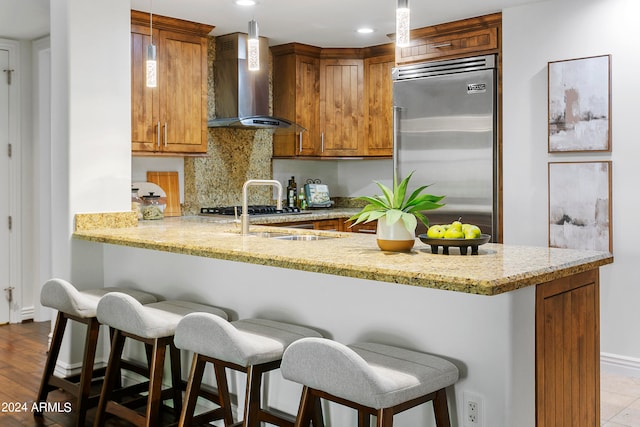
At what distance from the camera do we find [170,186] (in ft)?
16.7

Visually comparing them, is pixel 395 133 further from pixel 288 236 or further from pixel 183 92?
pixel 288 236

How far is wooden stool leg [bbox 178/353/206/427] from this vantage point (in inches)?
96.6

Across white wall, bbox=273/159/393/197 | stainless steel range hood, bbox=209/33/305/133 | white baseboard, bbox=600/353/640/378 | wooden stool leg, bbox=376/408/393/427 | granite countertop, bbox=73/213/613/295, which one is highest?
stainless steel range hood, bbox=209/33/305/133

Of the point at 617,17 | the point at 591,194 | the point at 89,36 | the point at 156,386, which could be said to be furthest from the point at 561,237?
the point at 89,36

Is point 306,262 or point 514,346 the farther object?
point 306,262

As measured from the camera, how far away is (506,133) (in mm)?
4457

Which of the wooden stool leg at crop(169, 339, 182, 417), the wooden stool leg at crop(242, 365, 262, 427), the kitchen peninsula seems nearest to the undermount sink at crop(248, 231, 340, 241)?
the kitchen peninsula

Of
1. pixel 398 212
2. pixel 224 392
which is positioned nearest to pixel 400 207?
pixel 398 212

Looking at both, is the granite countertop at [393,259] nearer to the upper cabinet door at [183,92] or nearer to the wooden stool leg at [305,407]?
the wooden stool leg at [305,407]

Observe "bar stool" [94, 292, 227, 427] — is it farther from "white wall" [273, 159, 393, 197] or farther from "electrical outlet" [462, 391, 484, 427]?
"white wall" [273, 159, 393, 197]

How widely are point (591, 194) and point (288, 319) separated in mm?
2321

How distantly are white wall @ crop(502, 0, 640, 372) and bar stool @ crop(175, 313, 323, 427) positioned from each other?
7.86 feet

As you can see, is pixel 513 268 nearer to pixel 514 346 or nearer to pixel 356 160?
pixel 514 346

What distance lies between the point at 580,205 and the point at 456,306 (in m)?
2.28
